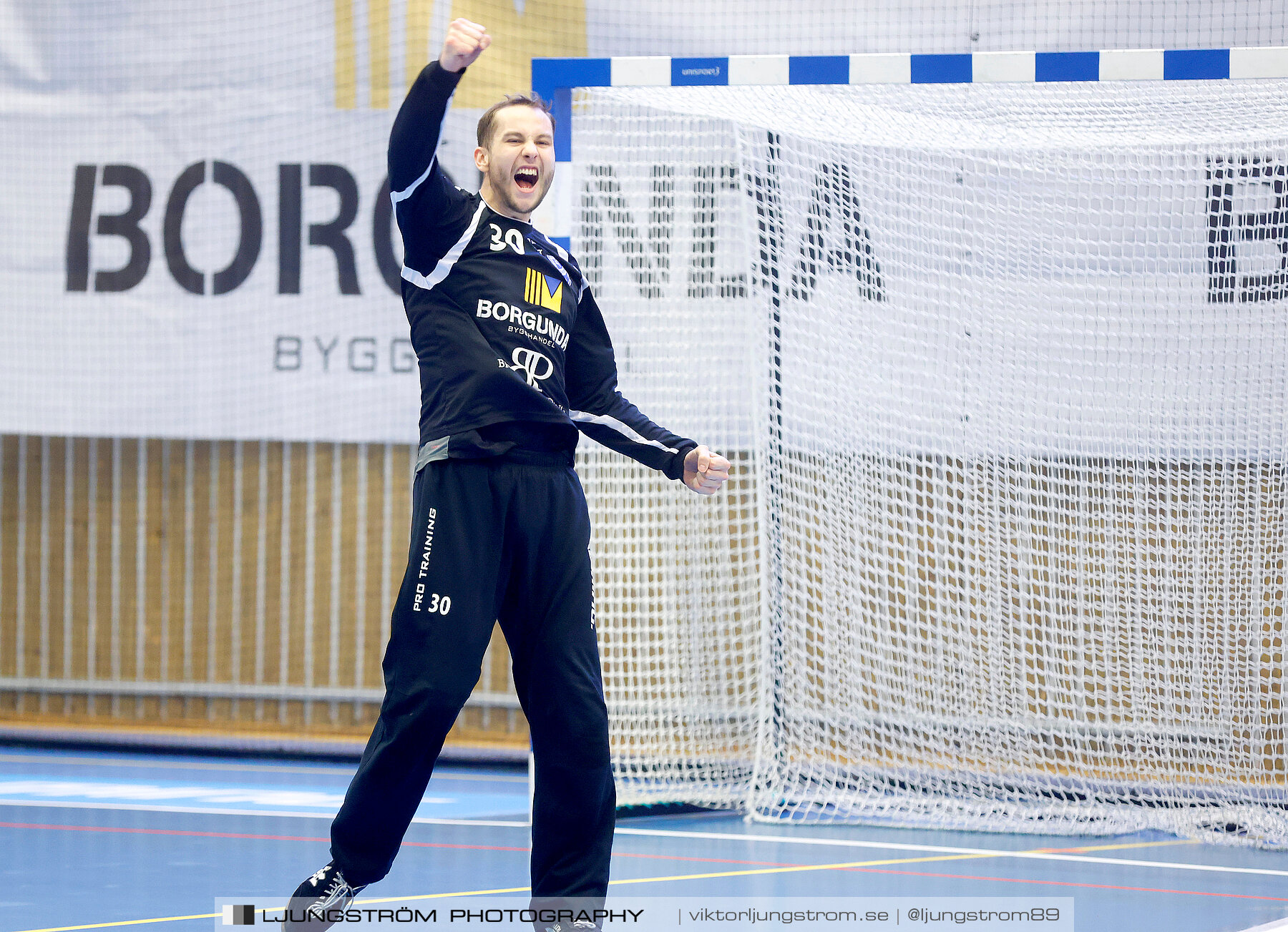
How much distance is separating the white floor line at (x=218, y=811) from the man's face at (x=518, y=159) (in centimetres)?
258

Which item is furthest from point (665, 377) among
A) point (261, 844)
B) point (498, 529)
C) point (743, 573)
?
point (498, 529)

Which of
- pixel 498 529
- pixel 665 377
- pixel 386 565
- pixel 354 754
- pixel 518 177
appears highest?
pixel 518 177

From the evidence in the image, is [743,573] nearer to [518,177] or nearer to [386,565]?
[386,565]

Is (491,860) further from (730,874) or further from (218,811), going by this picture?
(218,811)

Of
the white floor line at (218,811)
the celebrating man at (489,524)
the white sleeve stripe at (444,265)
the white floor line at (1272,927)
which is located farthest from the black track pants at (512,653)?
the white floor line at (218,811)

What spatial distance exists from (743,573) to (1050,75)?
2.30m

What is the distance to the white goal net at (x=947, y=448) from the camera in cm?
511

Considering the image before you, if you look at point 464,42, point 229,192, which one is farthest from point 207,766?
point 464,42

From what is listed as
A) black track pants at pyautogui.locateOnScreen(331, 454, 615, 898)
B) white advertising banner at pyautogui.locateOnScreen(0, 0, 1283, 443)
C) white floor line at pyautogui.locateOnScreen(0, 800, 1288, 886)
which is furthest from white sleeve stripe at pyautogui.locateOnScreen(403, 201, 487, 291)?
white advertising banner at pyautogui.locateOnScreen(0, 0, 1283, 443)

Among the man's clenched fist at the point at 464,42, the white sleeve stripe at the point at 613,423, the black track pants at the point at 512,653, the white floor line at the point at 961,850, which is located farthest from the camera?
the white floor line at the point at 961,850

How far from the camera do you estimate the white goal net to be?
511cm

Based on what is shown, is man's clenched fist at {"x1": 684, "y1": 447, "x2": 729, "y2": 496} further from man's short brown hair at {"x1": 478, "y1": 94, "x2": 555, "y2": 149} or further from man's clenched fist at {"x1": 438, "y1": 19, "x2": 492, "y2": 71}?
man's clenched fist at {"x1": 438, "y1": 19, "x2": 492, "y2": 71}

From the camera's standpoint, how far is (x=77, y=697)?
22.0 ft

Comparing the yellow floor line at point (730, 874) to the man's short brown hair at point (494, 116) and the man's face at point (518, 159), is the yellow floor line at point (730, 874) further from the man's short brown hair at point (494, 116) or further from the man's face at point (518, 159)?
the man's short brown hair at point (494, 116)
